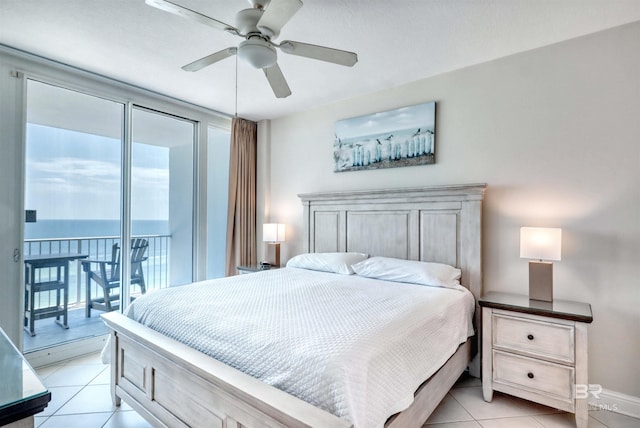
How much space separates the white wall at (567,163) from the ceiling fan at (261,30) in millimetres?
1540

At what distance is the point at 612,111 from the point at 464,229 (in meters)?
1.32

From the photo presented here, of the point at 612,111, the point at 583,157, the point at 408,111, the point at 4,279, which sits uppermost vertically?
the point at 408,111

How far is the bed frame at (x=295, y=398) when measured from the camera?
135cm

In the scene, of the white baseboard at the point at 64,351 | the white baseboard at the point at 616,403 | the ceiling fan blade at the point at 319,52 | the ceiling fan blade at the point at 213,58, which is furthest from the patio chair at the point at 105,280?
the white baseboard at the point at 616,403

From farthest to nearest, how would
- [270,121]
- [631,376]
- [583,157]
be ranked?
[270,121] → [583,157] → [631,376]

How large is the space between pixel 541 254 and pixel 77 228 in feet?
13.6

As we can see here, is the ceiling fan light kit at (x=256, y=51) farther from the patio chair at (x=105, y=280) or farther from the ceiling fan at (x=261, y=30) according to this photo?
the patio chair at (x=105, y=280)

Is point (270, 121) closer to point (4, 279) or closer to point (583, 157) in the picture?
point (4, 279)

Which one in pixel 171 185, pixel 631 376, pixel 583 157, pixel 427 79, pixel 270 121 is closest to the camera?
pixel 631 376

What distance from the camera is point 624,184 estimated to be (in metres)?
2.27

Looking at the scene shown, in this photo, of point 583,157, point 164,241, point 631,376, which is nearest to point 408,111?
point 583,157

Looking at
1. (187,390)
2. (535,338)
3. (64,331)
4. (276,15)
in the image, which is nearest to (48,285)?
(64,331)

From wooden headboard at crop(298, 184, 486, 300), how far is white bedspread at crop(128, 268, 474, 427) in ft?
1.51

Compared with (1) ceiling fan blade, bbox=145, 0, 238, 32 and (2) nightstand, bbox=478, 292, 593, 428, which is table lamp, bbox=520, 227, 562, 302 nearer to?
(2) nightstand, bbox=478, 292, 593, 428
